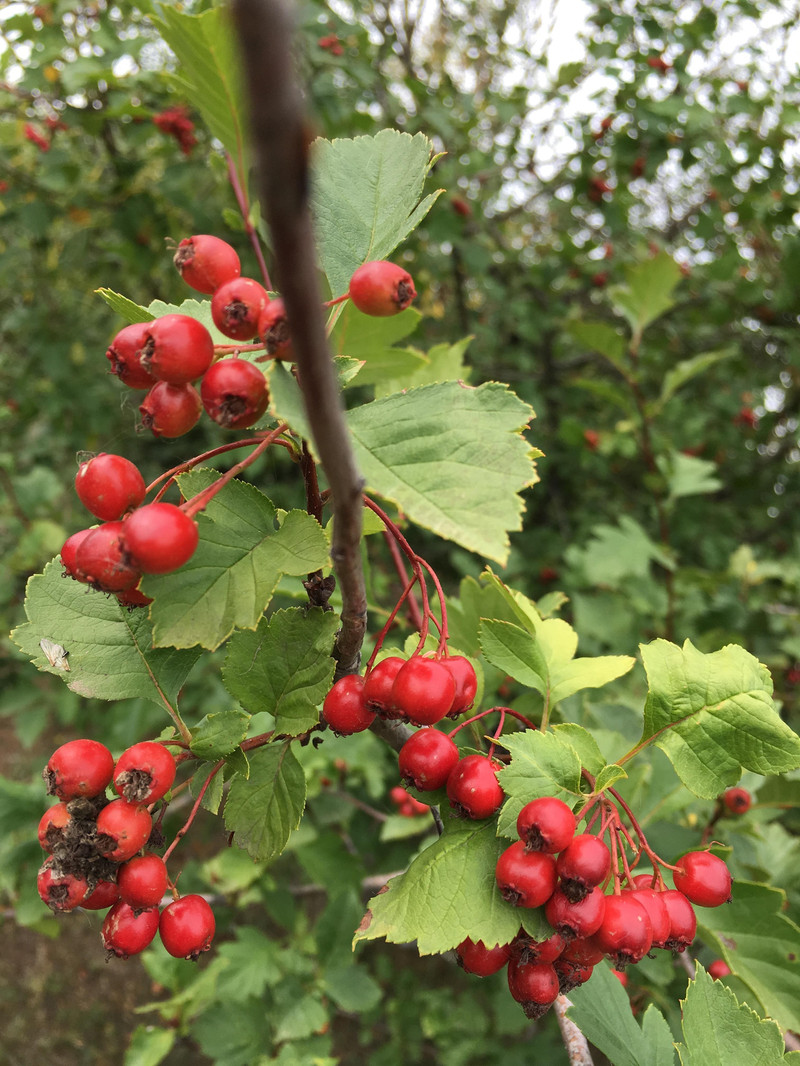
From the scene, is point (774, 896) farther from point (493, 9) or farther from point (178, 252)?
point (493, 9)

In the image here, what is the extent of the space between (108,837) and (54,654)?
350 mm

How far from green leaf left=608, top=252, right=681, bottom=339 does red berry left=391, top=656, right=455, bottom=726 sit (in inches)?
110

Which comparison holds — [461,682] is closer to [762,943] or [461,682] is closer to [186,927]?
[186,927]

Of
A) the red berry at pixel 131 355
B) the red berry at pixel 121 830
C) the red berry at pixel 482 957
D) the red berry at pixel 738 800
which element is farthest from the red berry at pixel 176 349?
the red berry at pixel 738 800

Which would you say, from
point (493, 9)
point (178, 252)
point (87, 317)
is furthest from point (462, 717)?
point (493, 9)

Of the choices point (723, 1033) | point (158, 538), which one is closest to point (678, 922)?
point (723, 1033)

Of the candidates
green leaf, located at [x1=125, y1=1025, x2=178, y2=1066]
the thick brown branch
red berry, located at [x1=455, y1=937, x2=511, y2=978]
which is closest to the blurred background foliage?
green leaf, located at [x1=125, y1=1025, x2=178, y2=1066]

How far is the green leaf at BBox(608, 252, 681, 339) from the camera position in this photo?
3.20m

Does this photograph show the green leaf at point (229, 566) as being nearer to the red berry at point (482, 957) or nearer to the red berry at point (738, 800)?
the red berry at point (482, 957)

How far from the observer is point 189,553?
92cm

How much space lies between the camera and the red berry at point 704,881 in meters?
1.24

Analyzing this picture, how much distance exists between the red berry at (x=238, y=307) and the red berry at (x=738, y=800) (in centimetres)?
180

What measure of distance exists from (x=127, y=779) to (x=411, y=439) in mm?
695

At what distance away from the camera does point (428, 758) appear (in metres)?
1.15
